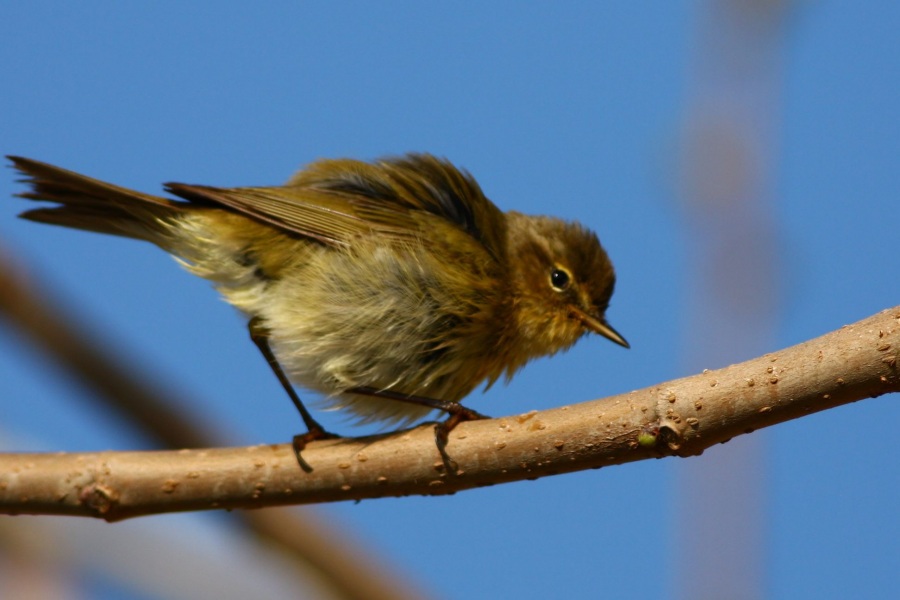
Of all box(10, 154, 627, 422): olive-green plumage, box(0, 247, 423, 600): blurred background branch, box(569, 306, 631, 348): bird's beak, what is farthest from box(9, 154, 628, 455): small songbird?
box(0, 247, 423, 600): blurred background branch

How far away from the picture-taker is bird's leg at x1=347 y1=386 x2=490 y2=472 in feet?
11.1

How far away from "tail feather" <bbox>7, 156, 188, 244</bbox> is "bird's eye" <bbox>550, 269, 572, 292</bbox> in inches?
72.0

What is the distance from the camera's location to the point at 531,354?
492 centimetres

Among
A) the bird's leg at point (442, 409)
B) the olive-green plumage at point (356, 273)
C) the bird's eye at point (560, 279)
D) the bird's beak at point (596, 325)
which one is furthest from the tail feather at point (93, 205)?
the bird's beak at point (596, 325)

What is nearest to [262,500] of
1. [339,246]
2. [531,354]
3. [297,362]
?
[297,362]

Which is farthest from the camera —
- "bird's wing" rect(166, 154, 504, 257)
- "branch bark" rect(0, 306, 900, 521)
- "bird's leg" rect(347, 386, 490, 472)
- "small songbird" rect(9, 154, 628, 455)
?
"bird's wing" rect(166, 154, 504, 257)

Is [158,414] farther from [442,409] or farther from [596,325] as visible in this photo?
[596,325]

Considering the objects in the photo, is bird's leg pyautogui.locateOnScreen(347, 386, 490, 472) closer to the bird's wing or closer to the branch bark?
the branch bark

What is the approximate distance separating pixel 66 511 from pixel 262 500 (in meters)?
0.66

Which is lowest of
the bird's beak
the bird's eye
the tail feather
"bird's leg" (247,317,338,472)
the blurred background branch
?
the blurred background branch

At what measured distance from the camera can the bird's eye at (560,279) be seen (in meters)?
5.02

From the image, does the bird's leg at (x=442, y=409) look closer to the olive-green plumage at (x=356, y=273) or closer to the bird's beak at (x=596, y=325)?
the olive-green plumage at (x=356, y=273)

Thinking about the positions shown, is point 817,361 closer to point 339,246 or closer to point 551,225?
point 339,246

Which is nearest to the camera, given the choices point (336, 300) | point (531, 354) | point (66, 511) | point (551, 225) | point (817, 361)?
point (817, 361)
